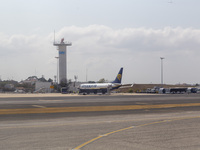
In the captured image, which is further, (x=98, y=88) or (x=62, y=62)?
(x=62, y=62)

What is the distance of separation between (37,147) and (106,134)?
403 centimetres

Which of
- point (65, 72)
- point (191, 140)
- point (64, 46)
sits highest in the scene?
point (64, 46)

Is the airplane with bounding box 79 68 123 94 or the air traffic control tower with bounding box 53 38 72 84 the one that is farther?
the air traffic control tower with bounding box 53 38 72 84

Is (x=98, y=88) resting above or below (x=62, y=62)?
below

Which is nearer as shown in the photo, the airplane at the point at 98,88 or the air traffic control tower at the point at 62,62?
the airplane at the point at 98,88

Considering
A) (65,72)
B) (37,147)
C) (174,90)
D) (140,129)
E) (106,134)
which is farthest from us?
(65,72)

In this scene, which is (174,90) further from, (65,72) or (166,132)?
(166,132)

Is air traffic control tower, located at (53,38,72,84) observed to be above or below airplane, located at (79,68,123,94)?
above

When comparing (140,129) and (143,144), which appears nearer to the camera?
(143,144)

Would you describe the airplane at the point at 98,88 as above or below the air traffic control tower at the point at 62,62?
below

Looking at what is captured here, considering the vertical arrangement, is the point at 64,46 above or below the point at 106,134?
above

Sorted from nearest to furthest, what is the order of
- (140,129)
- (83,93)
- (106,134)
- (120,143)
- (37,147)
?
(37,147) → (120,143) → (106,134) → (140,129) → (83,93)

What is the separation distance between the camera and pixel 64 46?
135m

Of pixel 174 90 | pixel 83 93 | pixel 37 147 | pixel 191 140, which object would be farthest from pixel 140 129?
pixel 174 90
